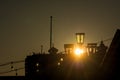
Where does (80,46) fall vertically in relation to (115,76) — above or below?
above

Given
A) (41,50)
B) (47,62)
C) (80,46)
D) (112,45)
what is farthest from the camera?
Answer: (41,50)

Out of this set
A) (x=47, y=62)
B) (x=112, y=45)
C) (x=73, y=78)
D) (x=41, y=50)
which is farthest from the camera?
(x=41, y=50)

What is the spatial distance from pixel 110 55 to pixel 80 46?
12798mm

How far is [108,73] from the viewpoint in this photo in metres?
15.5

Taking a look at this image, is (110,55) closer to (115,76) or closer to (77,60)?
(115,76)

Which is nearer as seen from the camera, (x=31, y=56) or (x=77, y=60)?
(x=77, y=60)

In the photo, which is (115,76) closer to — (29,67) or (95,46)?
(95,46)

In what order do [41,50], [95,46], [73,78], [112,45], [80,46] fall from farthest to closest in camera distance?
[41,50] → [95,46] → [73,78] → [80,46] → [112,45]

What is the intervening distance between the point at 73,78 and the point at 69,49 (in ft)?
119

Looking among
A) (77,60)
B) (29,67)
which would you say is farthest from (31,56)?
(77,60)

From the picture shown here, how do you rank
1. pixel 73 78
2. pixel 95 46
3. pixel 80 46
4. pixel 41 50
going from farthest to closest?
pixel 41 50, pixel 95 46, pixel 73 78, pixel 80 46

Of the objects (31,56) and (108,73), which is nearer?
(108,73)

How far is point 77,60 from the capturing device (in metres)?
32.1

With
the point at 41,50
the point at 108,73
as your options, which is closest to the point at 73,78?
the point at 108,73
